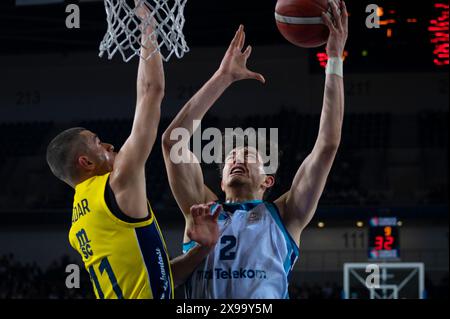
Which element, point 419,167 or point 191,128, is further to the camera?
point 419,167

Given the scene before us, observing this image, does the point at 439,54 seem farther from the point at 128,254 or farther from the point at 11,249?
the point at 11,249

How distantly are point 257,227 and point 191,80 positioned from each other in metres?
12.2

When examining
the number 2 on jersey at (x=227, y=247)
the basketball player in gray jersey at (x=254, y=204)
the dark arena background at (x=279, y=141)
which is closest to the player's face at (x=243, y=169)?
the basketball player in gray jersey at (x=254, y=204)

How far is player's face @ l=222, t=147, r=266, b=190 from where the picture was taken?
381 cm

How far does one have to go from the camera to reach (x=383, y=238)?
1068cm

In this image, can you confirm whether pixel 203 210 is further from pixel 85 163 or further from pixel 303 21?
pixel 303 21

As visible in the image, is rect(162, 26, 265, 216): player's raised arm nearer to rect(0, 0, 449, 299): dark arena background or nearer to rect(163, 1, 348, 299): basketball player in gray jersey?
rect(163, 1, 348, 299): basketball player in gray jersey

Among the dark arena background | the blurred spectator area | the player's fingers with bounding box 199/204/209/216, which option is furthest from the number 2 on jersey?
the blurred spectator area

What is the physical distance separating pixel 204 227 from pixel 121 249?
35 cm

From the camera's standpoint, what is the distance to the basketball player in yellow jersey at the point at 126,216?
11.0 feet

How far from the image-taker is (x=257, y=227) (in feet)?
12.1

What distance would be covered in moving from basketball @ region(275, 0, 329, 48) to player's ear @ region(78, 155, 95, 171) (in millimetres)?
1173

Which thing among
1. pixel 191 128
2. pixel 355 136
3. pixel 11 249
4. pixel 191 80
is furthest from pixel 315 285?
pixel 191 128
